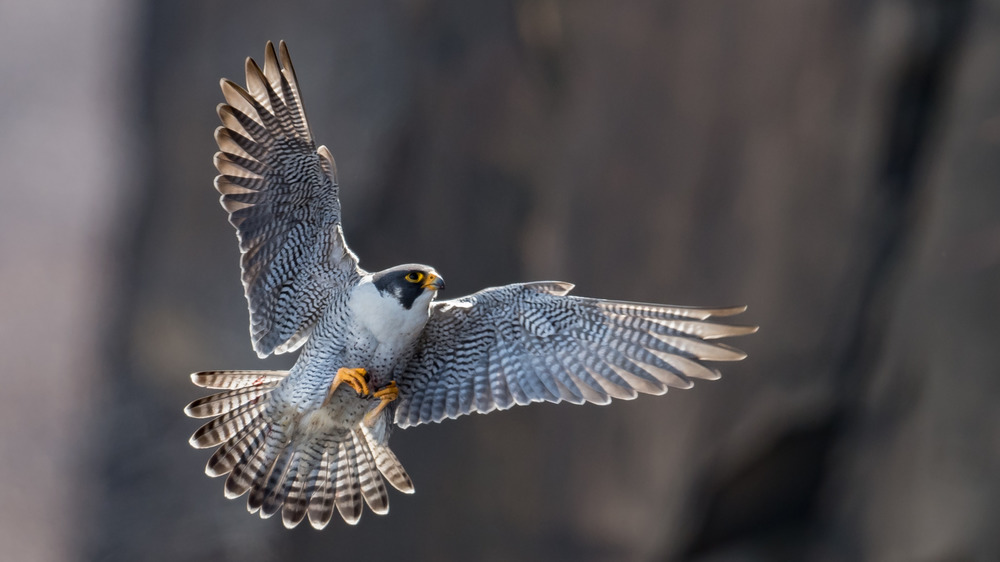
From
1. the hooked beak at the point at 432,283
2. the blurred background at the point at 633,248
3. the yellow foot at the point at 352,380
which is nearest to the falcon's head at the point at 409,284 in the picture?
the hooked beak at the point at 432,283

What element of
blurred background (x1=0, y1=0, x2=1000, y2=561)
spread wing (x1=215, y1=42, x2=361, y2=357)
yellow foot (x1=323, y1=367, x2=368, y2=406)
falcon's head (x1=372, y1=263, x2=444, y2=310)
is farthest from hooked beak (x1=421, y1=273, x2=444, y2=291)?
blurred background (x1=0, y1=0, x2=1000, y2=561)

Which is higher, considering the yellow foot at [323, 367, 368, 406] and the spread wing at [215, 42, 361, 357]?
the spread wing at [215, 42, 361, 357]

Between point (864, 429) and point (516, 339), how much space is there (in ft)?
10.8

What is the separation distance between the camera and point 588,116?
6105 mm

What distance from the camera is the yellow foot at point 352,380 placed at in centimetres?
343

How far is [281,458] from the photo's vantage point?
3.60 meters

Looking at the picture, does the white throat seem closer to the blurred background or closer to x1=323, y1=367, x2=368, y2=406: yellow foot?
x1=323, y1=367, x2=368, y2=406: yellow foot

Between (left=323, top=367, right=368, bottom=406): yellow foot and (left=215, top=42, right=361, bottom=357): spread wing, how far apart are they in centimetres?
29

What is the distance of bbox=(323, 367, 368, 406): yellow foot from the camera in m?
3.43

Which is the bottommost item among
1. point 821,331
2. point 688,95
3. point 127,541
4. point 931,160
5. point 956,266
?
point 127,541

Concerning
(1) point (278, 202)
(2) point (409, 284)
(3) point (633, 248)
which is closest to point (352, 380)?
(2) point (409, 284)

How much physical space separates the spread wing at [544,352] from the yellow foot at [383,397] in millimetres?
132

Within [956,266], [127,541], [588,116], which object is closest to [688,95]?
[588,116]

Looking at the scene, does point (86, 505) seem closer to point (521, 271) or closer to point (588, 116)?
point (521, 271)
